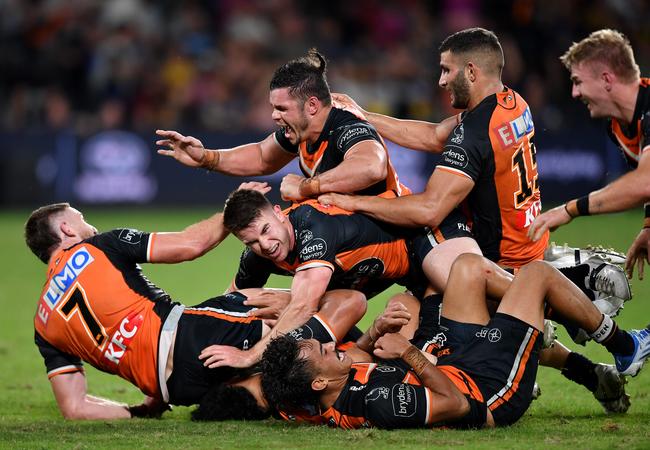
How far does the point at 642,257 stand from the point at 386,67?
13455 millimetres

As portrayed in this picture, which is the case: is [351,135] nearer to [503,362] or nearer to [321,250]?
[321,250]

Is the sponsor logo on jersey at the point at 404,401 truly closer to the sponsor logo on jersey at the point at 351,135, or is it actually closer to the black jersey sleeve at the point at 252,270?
the black jersey sleeve at the point at 252,270

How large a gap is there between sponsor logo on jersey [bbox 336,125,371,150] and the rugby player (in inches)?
17.3

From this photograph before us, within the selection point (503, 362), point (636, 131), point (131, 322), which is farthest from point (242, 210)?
point (636, 131)

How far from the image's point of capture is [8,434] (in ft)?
21.1

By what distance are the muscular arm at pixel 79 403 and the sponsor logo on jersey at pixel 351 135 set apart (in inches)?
91.9

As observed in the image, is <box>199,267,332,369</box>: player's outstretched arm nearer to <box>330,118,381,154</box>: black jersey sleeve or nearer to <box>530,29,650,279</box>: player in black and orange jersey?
<box>330,118,381,154</box>: black jersey sleeve

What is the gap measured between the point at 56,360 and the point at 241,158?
2.46 metres

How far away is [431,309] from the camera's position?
7.34 metres

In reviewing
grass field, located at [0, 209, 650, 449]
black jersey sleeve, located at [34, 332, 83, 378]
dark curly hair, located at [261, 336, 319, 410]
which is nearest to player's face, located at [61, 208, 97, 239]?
black jersey sleeve, located at [34, 332, 83, 378]

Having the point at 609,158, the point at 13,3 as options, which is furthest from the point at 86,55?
the point at 609,158

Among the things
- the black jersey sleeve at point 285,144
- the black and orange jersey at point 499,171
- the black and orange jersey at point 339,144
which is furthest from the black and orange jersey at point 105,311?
the black and orange jersey at point 499,171

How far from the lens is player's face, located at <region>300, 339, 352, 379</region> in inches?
249

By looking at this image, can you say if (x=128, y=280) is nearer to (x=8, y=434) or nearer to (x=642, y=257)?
(x=8, y=434)
